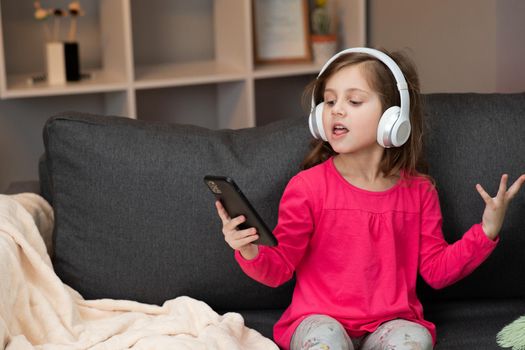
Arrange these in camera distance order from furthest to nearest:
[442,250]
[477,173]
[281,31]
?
1. [281,31]
2. [477,173]
3. [442,250]

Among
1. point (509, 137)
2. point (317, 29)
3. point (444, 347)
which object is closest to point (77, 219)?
point (444, 347)

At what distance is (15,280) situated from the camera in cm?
180

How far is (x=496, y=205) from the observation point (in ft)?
5.83

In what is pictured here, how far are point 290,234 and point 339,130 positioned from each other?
222 millimetres

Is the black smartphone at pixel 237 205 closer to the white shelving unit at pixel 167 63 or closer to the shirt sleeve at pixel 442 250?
the shirt sleeve at pixel 442 250

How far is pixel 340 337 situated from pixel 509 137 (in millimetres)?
616

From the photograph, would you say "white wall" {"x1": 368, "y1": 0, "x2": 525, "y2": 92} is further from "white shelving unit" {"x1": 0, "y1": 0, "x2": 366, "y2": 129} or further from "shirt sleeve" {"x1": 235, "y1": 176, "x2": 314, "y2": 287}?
"shirt sleeve" {"x1": 235, "y1": 176, "x2": 314, "y2": 287}

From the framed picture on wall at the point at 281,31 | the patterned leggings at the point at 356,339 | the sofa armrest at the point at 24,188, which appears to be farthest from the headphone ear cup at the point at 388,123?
the framed picture on wall at the point at 281,31

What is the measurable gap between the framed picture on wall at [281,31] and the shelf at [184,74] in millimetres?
167

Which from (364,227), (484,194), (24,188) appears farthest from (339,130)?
(24,188)

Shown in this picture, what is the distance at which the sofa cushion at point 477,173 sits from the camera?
6.50 ft

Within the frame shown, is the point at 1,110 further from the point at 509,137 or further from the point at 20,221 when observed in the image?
the point at 509,137

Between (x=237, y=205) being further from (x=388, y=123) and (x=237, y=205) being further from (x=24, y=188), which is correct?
(x=24, y=188)

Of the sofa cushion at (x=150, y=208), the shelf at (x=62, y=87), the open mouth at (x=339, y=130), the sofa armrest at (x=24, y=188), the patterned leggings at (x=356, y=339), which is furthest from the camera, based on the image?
the shelf at (x=62, y=87)
